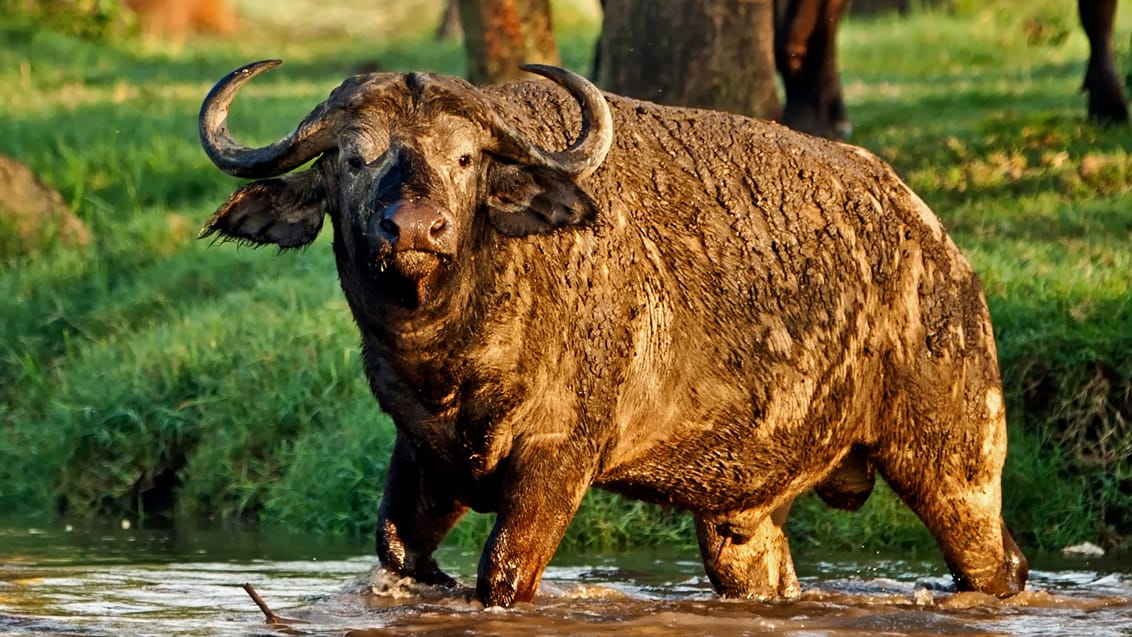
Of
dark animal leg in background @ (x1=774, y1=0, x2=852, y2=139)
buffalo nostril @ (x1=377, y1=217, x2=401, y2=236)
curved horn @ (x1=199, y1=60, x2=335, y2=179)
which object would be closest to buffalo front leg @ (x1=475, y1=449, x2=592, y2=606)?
buffalo nostril @ (x1=377, y1=217, x2=401, y2=236)

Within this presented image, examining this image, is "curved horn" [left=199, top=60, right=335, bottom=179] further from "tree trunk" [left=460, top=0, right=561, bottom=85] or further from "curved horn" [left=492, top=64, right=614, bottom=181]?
"tree trunk" [left=460, top=0, right=561, bottom=85]

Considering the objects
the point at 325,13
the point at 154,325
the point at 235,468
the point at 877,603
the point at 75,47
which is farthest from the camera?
the point at 325,13

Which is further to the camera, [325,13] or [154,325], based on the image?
[325,13]

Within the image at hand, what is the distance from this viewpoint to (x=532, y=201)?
20.0 ft

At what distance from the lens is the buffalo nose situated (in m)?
5.49

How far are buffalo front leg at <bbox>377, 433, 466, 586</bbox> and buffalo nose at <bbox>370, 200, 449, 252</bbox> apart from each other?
3.90 ft

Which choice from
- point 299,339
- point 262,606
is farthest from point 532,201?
point 299,339

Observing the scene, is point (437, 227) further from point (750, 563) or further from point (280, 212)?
point (750, 563)

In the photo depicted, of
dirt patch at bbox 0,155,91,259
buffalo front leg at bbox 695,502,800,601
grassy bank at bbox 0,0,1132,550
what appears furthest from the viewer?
dirt patch at bbox 0,155,91,259

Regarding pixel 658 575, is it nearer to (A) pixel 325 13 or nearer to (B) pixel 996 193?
(B) pixel 996 193

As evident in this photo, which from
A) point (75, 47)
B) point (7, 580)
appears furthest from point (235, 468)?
point (75, 47)

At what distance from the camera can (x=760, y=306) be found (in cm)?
677

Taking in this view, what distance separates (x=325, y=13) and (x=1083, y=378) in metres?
31.2

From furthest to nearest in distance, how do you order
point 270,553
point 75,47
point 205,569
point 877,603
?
point 75,47
point 270,553
point 205,569
point 877,603
